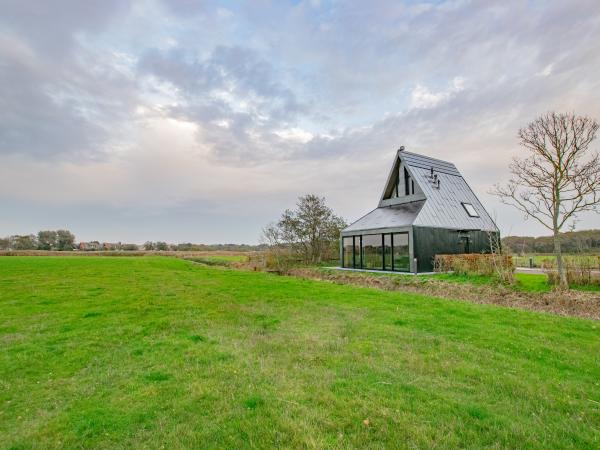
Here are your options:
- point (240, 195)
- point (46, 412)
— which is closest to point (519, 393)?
point (46, 412)

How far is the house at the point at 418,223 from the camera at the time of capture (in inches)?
640

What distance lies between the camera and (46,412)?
301 cm

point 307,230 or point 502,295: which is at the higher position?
point 307,230

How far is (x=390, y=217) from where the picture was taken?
60.2 ft

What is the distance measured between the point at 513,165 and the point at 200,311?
1292cm

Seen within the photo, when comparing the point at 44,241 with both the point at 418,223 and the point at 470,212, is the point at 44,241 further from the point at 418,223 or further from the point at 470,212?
the point at 470,212

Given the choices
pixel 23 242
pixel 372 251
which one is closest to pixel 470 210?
pixel 372 251

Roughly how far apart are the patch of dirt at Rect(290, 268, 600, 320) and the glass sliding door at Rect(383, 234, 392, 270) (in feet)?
11.1

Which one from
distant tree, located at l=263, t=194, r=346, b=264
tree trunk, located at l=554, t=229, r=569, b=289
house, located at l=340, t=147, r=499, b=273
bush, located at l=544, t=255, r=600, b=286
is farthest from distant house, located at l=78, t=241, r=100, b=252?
bush, located at l=544, t=255, r=600, b=286

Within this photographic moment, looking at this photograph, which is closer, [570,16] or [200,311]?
[200,311]

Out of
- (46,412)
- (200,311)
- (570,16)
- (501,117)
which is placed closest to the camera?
(46,412)

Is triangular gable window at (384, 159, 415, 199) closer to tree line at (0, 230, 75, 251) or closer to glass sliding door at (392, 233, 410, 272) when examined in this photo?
glass sliding door at (392, 233, 410, 272)

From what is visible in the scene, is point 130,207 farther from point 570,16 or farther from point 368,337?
point 570,16

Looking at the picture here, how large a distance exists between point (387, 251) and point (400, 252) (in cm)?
94
